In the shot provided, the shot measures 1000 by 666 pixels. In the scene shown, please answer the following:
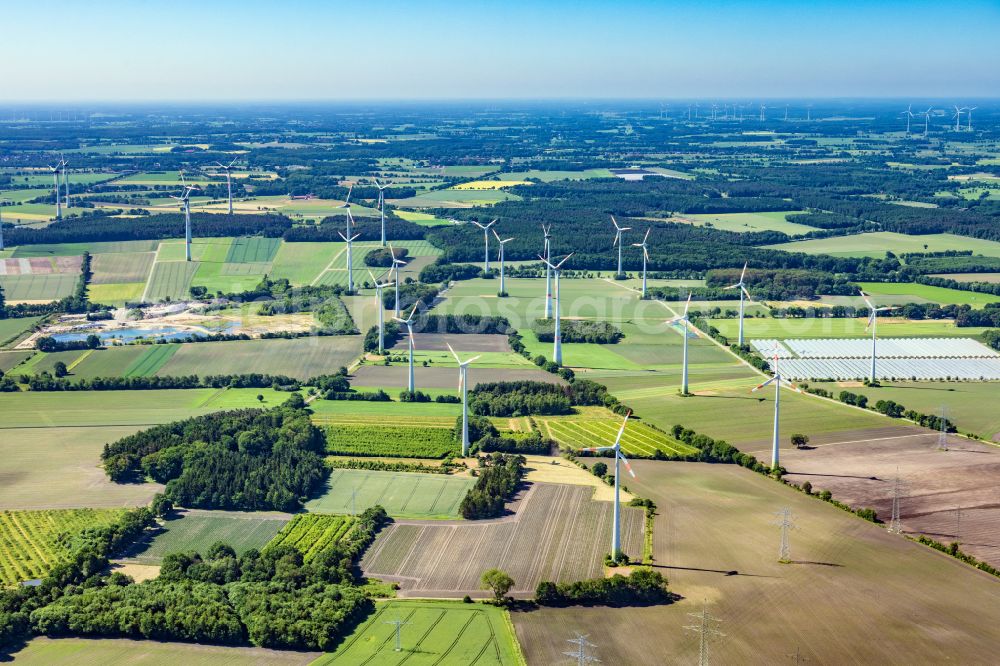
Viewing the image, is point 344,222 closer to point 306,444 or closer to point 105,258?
point 105,258

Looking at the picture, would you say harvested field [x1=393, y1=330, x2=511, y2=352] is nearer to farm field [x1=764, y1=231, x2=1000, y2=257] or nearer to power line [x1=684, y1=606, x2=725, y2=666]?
power line [x1=684, y1=606, x2=725, y2=666]

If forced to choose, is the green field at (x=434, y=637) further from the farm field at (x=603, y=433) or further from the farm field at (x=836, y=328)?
the farm field at (x=836, y=328)

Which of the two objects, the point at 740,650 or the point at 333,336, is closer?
the point at 740,650

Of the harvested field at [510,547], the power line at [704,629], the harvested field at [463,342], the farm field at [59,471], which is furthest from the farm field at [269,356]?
the power line at [704,629]

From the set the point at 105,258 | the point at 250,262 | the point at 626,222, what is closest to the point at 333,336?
the point at 250,262

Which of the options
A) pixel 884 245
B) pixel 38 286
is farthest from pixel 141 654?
pixel 884 245

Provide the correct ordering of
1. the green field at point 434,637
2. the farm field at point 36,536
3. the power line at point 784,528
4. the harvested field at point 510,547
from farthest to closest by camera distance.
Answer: the farm field at point 36,536 < the power line at point 784,528 < the harvested field at point 510,547 < the green field at point 434,637

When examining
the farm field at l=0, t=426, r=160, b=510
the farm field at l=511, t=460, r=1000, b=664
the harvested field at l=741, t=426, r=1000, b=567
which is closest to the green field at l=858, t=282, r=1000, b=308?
the harvested field at l=741, t=426, r=1000, b=567
